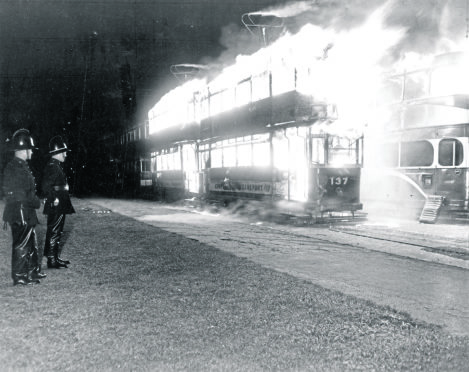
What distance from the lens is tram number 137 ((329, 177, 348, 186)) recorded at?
14.3 m

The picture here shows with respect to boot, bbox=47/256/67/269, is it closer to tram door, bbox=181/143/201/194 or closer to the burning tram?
the burning tram

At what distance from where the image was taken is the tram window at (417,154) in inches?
603

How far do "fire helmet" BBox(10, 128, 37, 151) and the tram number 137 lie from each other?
959 cm

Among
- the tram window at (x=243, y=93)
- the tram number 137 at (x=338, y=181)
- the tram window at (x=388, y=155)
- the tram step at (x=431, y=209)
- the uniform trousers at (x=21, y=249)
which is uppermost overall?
the tram window at (x=243, y=93)

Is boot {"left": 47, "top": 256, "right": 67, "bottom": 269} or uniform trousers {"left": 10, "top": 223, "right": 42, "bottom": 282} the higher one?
uniform trousers {"left": 10, "top": 223, "right": 42, "bottom": 282}

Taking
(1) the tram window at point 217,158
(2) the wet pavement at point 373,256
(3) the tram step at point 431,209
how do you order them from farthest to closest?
(1) the tram window at point 217,158, (3) the tram step at point 431,209, (2) the wet pavement at point 373,256

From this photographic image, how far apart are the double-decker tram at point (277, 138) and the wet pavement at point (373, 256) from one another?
1.32 meters

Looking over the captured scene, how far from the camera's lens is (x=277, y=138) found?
599 inches

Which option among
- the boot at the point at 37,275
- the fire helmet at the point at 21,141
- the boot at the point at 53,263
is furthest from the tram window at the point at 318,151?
the boot at the point at 37,275

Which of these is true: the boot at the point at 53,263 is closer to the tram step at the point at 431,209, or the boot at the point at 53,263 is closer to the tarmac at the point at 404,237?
the tarmac at the point at 404,237

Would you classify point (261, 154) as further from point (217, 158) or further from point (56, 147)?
point (56, 147)

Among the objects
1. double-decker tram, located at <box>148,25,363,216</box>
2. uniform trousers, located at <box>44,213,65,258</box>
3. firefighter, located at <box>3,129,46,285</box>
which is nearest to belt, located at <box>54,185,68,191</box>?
uniform trousers, located at <box>44,213,65,258</box>

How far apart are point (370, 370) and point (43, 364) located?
2600 millimetres

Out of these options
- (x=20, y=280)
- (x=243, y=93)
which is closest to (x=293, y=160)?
(x=243, y=93)
